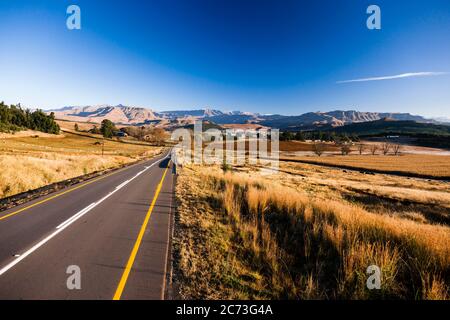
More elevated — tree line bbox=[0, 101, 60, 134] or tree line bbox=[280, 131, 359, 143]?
tree line bbox=[0, 101, 60, 134]

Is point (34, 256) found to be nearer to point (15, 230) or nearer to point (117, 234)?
point (117, 234)

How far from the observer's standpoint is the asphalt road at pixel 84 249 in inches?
166

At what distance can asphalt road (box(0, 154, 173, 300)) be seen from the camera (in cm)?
423

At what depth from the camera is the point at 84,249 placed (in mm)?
5777

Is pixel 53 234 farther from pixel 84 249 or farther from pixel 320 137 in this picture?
pixel 320 137

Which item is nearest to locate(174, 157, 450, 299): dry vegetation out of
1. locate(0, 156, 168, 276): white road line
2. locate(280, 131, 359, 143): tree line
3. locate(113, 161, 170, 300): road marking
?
locate(113, 161, 170, 300): road marking

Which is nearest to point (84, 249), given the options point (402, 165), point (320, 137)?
point (402, 165)

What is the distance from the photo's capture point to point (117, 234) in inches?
268

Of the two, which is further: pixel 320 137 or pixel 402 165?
pixel 320 137

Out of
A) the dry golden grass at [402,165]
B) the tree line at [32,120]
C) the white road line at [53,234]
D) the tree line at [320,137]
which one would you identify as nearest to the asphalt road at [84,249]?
the white road line at [53,234]

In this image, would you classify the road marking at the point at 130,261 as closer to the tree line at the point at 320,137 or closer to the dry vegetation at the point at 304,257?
the dry vegetation at the point at 304,257

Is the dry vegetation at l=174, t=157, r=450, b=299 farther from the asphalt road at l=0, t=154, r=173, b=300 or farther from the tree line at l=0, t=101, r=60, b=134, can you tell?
the tree line at l=0, t=101, r=60, b=134
